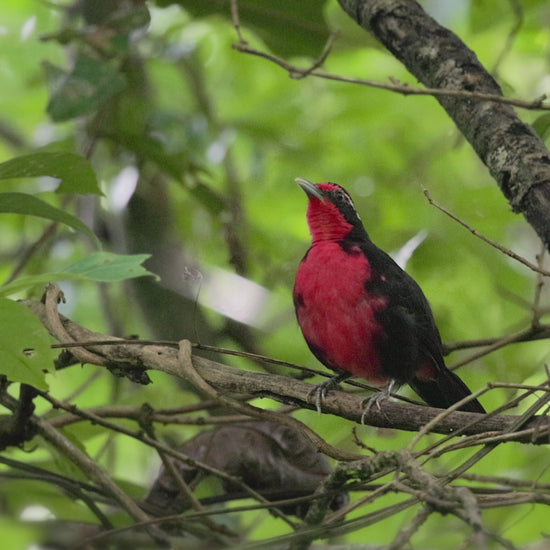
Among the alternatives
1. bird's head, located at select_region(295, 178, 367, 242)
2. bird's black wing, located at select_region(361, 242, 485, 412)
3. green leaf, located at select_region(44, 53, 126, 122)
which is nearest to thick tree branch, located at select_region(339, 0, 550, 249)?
bird's black wing, located at select_region(361, 242, 485, 412)

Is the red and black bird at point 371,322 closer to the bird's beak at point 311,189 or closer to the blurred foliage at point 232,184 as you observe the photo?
the blurred foliage at point 232,184

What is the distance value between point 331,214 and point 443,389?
2.99ft

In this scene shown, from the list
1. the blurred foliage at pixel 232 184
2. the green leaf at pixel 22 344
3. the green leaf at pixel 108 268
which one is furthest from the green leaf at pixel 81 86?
the green leaf at pixel 22 344

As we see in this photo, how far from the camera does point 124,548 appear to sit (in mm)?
2732

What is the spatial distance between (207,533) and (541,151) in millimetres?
1682

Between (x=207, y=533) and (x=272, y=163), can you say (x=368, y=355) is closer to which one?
(x=207, y=533)

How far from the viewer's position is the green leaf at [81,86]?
12.2 feet

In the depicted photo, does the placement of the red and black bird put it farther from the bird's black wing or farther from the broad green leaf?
the broad green leaf

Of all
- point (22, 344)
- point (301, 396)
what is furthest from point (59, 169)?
point (301, 396)

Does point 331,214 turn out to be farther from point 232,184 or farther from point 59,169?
point 59,169

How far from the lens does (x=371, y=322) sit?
10.2 ft

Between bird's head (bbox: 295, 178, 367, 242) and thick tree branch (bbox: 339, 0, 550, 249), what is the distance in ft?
2.98

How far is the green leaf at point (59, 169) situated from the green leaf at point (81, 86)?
3.31 ft

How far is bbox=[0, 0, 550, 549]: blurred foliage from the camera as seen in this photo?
11.2 ft
